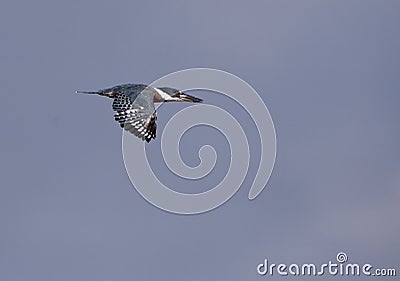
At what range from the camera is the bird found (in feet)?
137

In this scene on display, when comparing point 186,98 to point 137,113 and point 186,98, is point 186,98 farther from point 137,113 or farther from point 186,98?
point 137,113

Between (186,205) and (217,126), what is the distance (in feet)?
6.42

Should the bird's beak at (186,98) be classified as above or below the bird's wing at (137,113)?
above

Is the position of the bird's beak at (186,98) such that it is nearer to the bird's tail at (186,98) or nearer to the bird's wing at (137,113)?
the bird's tail at (186,98)

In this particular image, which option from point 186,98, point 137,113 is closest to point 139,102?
point 137,113

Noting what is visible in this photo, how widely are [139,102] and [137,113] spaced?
519 millimetres

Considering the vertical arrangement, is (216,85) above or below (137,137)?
above

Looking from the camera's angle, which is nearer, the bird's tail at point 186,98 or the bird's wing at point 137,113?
the bird's wing at point 137,113

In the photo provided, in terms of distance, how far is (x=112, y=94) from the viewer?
43000 mm

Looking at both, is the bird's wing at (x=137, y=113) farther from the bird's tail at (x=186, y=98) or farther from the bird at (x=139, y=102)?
the bird's tail at (x=186, y=98)

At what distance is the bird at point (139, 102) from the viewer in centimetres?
4166

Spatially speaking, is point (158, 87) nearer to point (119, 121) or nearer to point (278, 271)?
point (119, 121)

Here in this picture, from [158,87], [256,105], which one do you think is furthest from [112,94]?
[256,105]

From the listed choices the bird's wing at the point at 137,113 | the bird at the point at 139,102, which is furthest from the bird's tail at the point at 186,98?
the bird's wing at the point at 137,113
